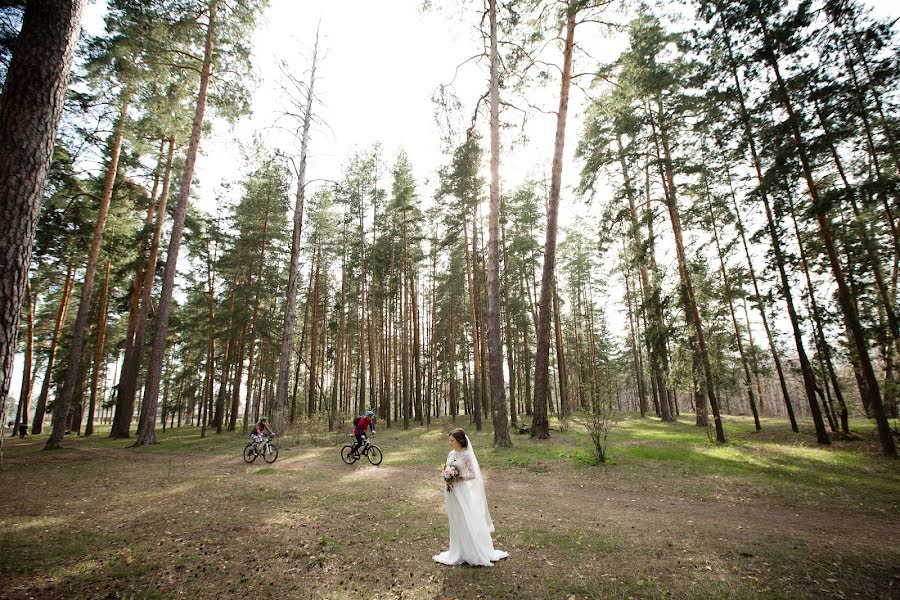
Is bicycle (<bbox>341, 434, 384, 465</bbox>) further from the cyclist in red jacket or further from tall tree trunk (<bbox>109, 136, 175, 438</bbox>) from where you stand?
tall tree trunk (<bbox>109, 136, 175, 438</bbox>)

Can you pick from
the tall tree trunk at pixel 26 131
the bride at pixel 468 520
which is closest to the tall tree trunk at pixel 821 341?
the bride at pixel 468 520

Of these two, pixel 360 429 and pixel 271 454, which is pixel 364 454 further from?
pixel 271 454

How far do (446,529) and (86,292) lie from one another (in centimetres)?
1721

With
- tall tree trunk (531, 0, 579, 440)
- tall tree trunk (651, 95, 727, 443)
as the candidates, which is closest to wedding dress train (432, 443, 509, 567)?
tall tree trunk (531, 0, 579, 440)

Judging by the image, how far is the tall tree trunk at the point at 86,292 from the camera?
46.7 feet

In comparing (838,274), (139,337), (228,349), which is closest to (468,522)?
(838,274)

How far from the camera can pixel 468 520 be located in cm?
516

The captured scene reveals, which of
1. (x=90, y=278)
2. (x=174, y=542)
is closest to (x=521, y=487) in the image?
(x=174, y=542)

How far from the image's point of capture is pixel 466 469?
17.8 ft

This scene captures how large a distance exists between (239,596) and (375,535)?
233cm

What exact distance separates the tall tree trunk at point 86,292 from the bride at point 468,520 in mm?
16293

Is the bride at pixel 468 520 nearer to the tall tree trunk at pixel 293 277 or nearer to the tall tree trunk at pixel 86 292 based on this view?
the tall tree trunk at pixel 293 277

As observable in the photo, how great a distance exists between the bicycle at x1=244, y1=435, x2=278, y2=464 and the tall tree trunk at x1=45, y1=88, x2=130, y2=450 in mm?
7375

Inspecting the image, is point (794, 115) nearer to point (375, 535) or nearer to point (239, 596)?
point (375, 535)
